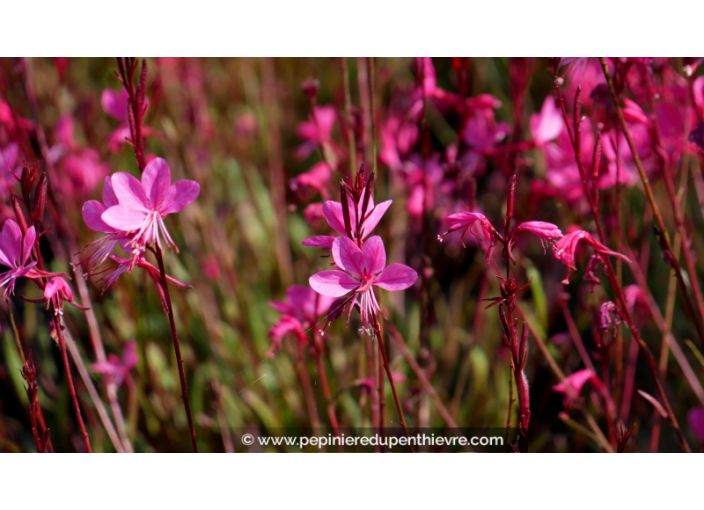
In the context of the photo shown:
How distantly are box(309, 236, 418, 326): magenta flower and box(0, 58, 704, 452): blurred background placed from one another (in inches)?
7.1

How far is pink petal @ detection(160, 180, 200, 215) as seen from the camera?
510 millimetres

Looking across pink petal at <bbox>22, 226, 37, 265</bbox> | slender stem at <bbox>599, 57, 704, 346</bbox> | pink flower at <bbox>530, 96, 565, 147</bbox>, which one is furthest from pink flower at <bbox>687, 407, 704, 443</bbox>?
pink petal at <bbox>22, 226, 37, 265</bbox>

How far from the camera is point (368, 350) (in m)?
0.75

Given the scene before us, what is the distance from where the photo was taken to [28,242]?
1.67ft

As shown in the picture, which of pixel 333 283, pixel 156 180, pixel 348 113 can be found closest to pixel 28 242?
pixel 156 180

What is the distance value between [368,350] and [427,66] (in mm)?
450

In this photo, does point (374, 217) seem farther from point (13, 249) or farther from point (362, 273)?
point (13, 249)

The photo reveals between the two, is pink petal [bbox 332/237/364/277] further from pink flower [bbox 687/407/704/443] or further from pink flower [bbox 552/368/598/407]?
pink flower [bbox 687/407/704/443]

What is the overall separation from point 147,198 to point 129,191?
0.06 feet

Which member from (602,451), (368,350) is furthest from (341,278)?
(602,451)

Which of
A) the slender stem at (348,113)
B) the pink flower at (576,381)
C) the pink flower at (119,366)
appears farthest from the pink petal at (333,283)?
the pink flower at (119,366)

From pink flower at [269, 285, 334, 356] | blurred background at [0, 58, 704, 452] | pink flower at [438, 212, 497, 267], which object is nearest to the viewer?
pink flower at [438, 212, 497, 267]

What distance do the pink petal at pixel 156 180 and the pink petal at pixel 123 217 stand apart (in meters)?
0.02

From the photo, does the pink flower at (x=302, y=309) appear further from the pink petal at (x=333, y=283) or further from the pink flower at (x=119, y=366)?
the pink flower at (x=119, y=366)
